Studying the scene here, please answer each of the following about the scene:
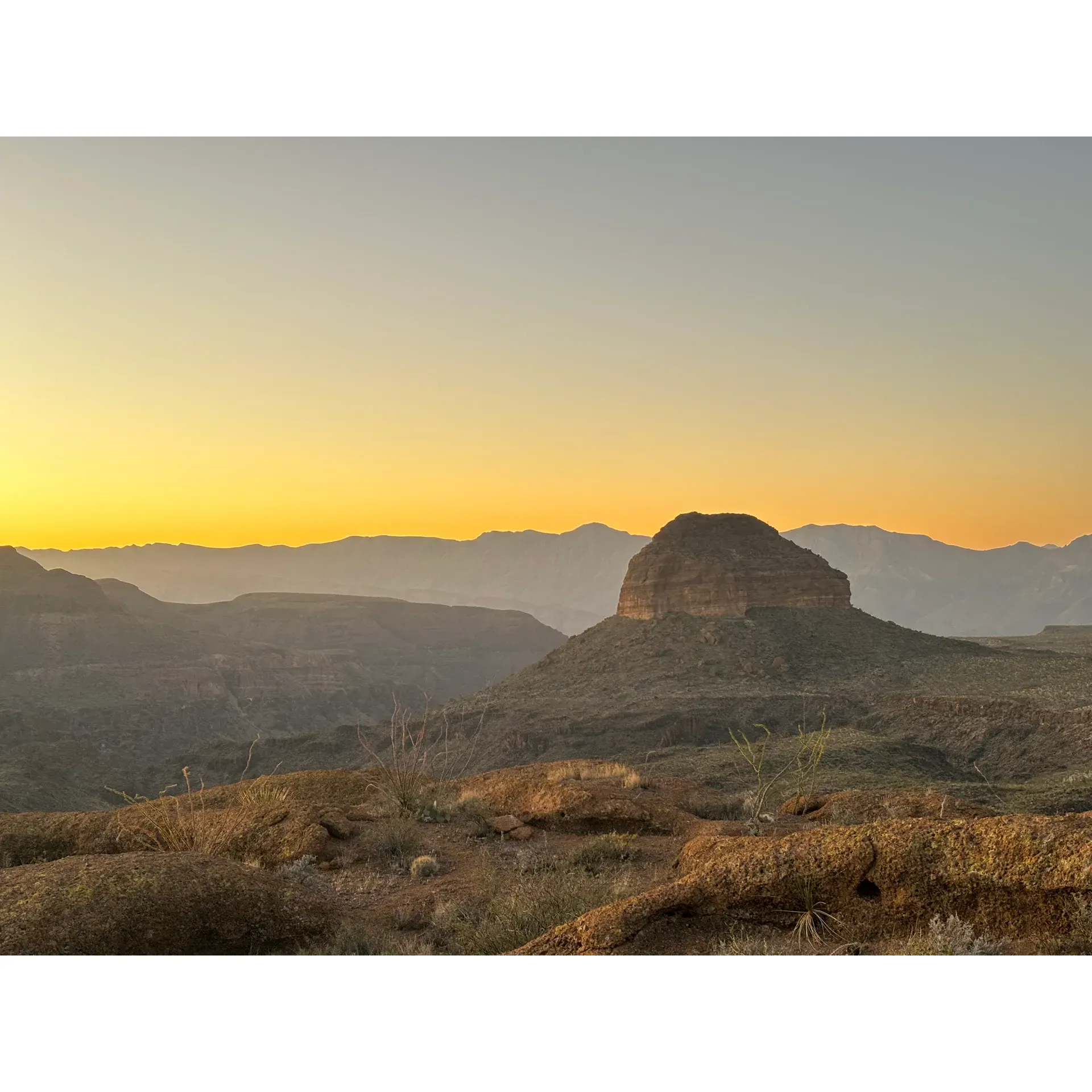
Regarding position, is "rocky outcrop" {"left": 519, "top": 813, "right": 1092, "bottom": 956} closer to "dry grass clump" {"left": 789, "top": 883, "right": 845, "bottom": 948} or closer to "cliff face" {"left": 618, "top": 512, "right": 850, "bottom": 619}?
"dry grass clump" {"left": 789, "top": 883, "right": 845, "bottom": 948}

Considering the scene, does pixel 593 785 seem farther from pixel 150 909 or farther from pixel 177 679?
pixel 177 679

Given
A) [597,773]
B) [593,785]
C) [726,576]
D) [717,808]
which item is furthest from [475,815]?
[726,576]

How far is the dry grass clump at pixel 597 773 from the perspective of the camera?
492 inches

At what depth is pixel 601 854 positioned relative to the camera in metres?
8.09

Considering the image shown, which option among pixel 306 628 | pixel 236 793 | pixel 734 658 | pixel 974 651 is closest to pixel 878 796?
pixel 236 793

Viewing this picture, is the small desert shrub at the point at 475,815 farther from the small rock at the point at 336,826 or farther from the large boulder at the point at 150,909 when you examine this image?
the large boulder at the point at 150,909

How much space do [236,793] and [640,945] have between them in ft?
27.1

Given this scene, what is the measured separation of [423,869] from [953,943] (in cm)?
475

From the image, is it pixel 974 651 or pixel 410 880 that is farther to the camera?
pixel 974 651

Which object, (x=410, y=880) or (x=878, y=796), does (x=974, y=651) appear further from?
(x=410, y=880)

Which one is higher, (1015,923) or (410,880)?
(1015,923)

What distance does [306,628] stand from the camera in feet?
439

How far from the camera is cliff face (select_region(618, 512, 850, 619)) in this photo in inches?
2596

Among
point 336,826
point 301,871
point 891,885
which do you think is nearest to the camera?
point 891,885
